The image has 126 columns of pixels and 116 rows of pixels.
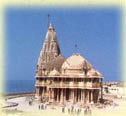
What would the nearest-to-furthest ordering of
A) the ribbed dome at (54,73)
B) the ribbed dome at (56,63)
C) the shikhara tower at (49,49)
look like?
1. the ribbed dome at (54,73)
2. the ribbed dome at (56,63)
3. the shikhara tower at (49,49)

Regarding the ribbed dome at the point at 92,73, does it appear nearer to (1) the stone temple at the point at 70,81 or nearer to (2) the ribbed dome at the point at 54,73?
(1) the stone temple at the point at 70,81

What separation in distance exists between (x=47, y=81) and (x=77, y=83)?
411 centimetres

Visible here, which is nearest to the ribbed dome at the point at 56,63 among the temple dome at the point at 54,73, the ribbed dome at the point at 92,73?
the temple dome at the point at 54,73

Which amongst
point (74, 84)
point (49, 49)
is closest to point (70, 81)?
point (74, 84)

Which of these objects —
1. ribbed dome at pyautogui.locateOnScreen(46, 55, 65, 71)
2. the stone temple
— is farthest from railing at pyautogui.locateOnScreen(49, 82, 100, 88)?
ribbed dome at pyautogui.locateOnScreen(46, 55, 65, 71)

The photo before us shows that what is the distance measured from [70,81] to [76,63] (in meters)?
1.51

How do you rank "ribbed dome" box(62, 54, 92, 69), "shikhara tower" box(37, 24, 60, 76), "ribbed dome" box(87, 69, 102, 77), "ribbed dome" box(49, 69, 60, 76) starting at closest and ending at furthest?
"ribbed dome" box(87, 69, 102, 77) → "ribbed dome" box(62, 54, 92, 69) → "ribbed dome" box(49, 69, 60, 76) → "shikhara tower" box(37, 24, 60, 76)

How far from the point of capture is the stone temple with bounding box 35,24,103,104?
27.0m

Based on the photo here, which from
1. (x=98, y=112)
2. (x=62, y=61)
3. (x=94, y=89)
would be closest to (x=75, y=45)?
(x=62, y=61)

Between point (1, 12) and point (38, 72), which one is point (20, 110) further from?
point (38, 72)

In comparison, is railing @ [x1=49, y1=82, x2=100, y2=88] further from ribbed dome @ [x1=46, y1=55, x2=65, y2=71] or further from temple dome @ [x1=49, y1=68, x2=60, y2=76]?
ribbed dome @ [x1=46, y1=55, x2=65, y2=71]

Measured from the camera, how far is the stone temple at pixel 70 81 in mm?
26966

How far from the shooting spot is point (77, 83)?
27.5 metres

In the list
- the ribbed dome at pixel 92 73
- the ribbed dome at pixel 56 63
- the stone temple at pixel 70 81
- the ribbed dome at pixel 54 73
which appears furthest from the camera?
the ribbed dome at pixel 56 63
